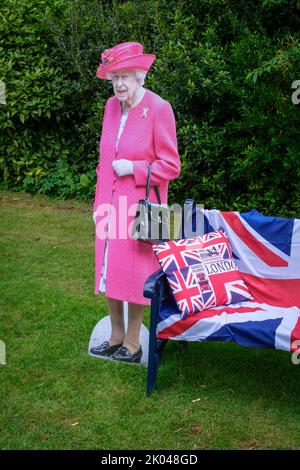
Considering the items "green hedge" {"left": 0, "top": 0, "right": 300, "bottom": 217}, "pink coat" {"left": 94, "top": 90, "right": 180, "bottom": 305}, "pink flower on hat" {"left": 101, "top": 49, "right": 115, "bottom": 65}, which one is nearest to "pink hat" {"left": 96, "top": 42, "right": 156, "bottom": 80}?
"pink flower on hat" {"left": 101, "top": 49, "right": 115, "bottom": 65}

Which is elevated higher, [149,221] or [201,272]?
[149,221]

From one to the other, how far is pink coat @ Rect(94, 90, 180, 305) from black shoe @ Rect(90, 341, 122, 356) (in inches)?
16.2

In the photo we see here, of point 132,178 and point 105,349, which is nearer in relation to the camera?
point 132,178

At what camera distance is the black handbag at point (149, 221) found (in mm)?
3832

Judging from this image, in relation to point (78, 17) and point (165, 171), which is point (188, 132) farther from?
point (165, 171)

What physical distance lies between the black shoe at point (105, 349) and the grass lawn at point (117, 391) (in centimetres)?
7

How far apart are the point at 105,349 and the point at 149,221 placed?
0.94 meters

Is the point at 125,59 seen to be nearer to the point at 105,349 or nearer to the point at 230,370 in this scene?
the point at 105,349

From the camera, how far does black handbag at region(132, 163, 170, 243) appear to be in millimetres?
3832

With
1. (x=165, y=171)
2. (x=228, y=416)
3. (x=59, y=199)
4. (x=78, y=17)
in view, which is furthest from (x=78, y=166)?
(x=228, y=416)

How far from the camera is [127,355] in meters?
4.17

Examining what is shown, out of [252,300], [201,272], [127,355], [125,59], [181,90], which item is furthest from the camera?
[181,90]

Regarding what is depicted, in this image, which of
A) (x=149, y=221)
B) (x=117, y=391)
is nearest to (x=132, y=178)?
(x=149, y=221)

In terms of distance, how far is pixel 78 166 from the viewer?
8688 mm
